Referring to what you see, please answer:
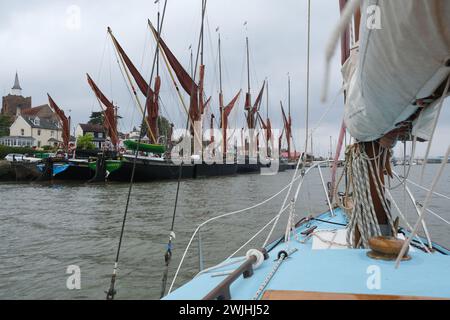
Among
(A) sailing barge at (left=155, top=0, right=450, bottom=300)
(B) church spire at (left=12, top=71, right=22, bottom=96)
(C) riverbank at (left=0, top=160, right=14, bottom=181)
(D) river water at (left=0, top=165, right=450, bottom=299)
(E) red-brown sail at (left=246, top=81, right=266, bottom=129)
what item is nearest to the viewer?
(A) sailing barge at (left=155, top=0, right=450, bottom=300)

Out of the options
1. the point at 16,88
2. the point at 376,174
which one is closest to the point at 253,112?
the point at 376,174

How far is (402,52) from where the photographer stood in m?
1.38

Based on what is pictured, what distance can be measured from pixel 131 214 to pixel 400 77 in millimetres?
12046

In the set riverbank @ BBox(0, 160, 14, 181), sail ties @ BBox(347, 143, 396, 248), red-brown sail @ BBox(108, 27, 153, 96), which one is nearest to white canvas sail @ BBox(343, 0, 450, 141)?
sail ties @ BBox(347, 143, 396, 248)

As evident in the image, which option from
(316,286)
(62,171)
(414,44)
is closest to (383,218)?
(316,286)

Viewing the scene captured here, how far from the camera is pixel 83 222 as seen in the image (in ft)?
36.5

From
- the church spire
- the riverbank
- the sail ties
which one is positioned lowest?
the riverbank

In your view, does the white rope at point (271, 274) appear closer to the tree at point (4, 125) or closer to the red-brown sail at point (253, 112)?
the red-brown sail at point (253, 112)

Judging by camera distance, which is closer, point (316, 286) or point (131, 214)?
point (316, 286)

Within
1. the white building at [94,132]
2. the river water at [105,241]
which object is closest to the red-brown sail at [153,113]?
the river water at [105,241]

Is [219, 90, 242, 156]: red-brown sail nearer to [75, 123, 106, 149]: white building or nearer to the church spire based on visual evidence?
[75, 123, 106, 149]: white building

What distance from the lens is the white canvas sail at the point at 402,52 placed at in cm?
115

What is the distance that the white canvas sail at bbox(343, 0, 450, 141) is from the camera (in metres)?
1.15
